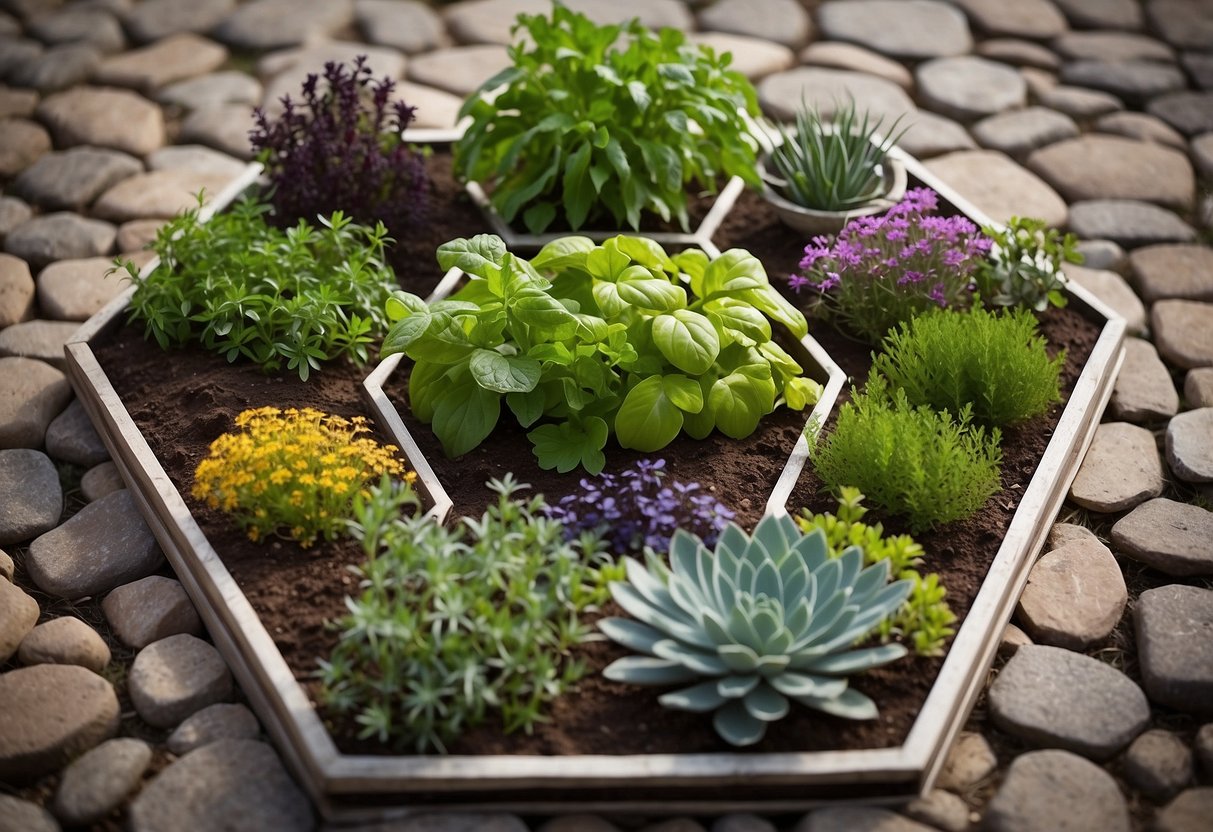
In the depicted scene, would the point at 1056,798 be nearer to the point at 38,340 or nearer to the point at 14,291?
the point at 38,340

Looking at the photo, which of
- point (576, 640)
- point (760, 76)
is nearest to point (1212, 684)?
point (576, 640)

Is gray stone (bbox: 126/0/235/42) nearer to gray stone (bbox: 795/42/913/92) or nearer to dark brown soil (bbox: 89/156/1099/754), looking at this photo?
dark brown soil (bbox: 89/156/1099/754)

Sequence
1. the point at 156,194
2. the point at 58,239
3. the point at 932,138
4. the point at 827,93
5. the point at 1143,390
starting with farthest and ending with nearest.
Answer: the point at 827,93
the point at 932,138
the point at 156,194
the point at 58,239
the point at 1143,390

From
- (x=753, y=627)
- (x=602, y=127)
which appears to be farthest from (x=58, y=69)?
(x=753, y=627)

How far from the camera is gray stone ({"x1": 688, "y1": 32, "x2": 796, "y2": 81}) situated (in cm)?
579

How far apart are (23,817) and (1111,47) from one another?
575cm

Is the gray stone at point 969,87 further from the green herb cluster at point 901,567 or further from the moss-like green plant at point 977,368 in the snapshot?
the green herb cluster at point 901,567

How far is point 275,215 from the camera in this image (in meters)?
4.32

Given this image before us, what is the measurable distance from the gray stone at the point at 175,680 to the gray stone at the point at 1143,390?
282cm

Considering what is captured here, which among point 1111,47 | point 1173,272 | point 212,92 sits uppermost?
point 1111,47

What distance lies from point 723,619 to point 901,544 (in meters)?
0.52

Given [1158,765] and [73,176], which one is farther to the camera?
[73,176]

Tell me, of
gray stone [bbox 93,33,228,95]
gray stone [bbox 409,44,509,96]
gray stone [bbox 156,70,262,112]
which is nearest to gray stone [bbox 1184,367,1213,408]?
gray stone [bbox 409,44,509,96]

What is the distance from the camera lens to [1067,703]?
2865 millimetres
